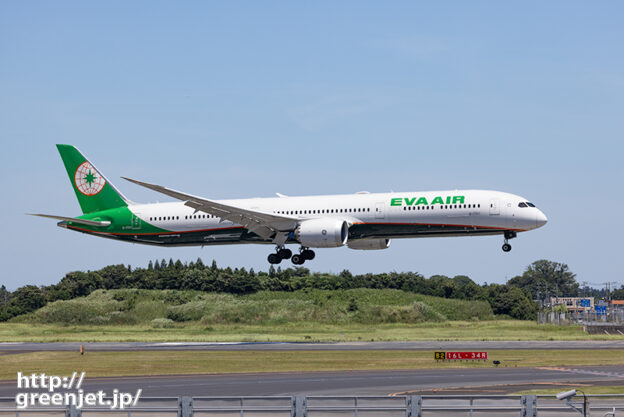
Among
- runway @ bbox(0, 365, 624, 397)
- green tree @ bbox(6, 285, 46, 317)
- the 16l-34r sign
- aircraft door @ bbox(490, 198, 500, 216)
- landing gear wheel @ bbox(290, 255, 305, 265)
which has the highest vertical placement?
aircraft door @ bbox(490, 198, 500, 216)

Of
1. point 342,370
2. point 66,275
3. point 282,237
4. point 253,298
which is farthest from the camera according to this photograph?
point 66,275

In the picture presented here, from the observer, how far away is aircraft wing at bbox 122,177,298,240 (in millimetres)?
58516

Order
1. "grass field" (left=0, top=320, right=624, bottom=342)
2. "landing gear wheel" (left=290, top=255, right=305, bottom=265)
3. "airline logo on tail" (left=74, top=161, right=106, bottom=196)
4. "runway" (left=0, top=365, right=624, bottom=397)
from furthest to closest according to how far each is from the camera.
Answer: "grass field" (left=0, top=320, right=624, bottom=342) → "airline logo on tail" (left=74, top=161, right=106, bottom=196) → "landing gear wheel" (left=290, top=255, right=305, bottom=265) → "runway" (left=0, top=365, right=624, bottom=397)

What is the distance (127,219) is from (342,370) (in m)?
29.7

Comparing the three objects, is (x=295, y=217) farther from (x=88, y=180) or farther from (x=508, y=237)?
(x=88, y=180)

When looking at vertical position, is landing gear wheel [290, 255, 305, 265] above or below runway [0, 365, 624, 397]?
above

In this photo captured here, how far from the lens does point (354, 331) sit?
8031cm

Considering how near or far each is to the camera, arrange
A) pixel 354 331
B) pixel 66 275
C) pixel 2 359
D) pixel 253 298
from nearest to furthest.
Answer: pixel 2 359 < pixel 354 331 < pixel 253 298 < pixel 66 275

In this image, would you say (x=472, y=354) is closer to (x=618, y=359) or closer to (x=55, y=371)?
(x=618, y=359)

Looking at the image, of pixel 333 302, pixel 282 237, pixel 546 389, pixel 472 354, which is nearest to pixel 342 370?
pixel 472 354

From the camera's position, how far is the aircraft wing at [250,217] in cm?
5852

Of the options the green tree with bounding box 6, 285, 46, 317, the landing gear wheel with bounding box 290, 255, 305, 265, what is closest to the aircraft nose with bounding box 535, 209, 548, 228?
the landing gear wheel with bounding box 290, 255, 305, 265

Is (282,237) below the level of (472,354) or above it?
above

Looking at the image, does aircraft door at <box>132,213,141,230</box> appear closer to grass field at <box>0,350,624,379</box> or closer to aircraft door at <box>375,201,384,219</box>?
grass field at <box>0,350,624,379</box>
